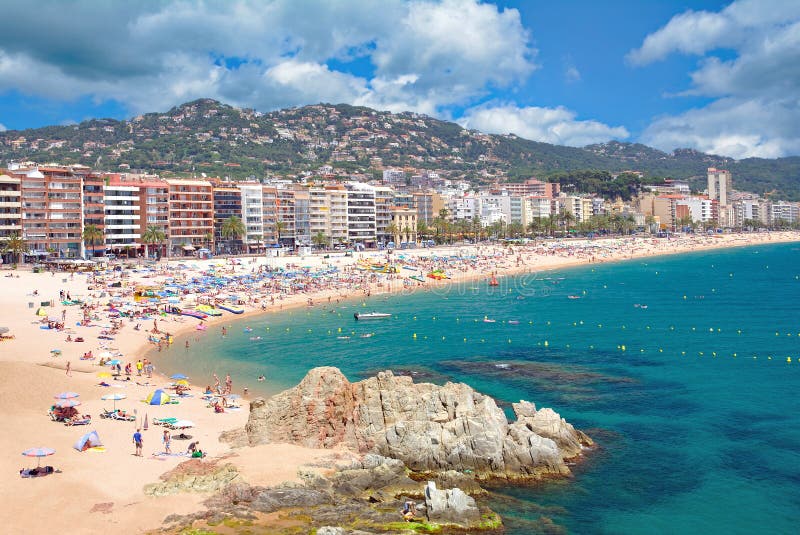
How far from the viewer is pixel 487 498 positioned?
2058 centimetres

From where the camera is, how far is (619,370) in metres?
37.2

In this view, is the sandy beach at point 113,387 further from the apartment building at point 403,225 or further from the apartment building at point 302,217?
the apartment building at point 403,225

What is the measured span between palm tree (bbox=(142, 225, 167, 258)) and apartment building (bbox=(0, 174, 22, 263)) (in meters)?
15.3

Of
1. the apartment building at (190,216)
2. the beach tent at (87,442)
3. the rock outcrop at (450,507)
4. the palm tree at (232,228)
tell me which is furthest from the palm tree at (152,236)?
the rock outcrop at (450,507)

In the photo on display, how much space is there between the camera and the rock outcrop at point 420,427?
22.6 m

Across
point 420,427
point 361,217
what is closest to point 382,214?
point 361,217

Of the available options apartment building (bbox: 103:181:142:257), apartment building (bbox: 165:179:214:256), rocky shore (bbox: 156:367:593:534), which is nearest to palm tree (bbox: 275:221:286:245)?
apartment building (bbox: 165:179:214:256)

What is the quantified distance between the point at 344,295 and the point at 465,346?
97.4 ft

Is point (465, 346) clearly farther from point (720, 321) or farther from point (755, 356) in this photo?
point (720, 321)

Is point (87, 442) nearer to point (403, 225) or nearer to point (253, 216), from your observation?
point (253, 216)

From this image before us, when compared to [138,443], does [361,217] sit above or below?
above

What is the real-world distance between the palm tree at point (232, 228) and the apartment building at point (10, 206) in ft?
94.3

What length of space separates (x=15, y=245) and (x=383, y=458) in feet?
229

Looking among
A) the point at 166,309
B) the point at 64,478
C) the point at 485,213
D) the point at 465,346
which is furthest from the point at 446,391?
the point at 485,213
